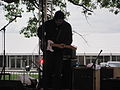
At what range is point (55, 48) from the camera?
5254 millimetres

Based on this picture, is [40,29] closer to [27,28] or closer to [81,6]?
[81,6]

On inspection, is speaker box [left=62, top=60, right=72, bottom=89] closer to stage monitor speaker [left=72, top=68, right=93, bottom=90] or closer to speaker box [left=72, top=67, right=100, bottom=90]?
speaker box [left=72, top=67, right=100, bottom=90]

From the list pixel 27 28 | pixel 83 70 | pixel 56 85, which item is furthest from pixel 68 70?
pixel 27 28

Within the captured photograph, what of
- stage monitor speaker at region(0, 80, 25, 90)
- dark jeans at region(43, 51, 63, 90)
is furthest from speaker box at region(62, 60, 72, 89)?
stage monitor speaker at region(0, 80, 25, 90)

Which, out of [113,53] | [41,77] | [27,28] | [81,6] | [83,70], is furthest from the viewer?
[113,53]

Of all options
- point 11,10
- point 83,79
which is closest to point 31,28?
point 11,10

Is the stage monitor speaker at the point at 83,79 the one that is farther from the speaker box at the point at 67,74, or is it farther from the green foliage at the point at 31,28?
the green foliage at the point at 31,28

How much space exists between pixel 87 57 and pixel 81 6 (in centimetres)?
2106

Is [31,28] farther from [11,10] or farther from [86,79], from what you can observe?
[86,79]

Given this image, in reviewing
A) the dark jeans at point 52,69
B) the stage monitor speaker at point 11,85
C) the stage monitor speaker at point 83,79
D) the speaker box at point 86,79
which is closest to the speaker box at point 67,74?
the dark jeans at point 52,69

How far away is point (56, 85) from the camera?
518 cm

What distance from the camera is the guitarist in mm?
5212

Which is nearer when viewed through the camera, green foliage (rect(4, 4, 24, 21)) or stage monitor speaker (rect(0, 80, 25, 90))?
stage monitor speaker (rect(0, 80, 25, 90))

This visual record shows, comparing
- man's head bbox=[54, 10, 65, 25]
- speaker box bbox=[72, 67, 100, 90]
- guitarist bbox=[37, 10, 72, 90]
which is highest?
man's head bbox=[54, 10, 65, 25]
